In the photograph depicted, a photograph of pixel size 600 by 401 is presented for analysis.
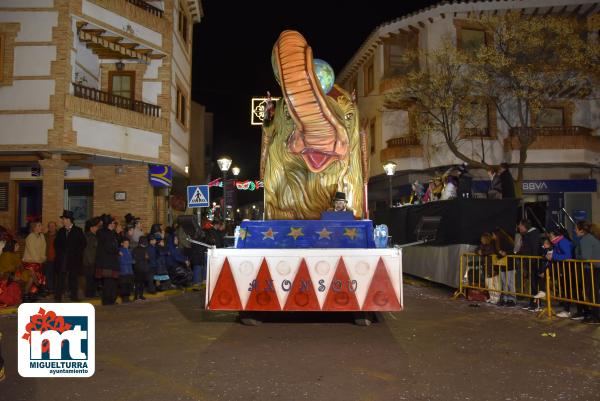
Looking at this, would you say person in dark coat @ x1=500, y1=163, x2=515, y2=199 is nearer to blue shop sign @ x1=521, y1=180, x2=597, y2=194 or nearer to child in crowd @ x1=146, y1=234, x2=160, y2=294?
child in crowd @ x1=146, y1=234, x2=160, y2=294

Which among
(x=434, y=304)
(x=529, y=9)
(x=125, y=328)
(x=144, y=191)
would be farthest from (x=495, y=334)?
(x=529, y=9)

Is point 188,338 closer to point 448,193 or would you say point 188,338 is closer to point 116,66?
point 448,193

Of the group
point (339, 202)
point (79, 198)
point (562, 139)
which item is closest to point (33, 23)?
point (79, 198)

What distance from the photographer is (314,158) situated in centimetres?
789

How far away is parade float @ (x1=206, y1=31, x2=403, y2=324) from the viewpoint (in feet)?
21.3

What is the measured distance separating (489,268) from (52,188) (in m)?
13.1

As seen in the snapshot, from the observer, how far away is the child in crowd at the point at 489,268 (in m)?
11.0

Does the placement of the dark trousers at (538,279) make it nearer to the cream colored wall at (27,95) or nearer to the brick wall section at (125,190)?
the brick wall section at (125,190)

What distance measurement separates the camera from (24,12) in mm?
16391

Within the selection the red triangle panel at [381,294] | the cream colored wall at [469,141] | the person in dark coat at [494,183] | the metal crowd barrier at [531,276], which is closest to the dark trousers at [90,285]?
the red triangle panel at [381,294]

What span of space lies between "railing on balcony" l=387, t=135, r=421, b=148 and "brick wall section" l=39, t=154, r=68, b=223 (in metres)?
17.4

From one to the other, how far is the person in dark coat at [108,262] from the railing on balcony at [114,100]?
321 inches

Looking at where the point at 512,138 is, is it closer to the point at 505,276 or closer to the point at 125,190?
the point at 505,276

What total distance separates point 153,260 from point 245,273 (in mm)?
5793
